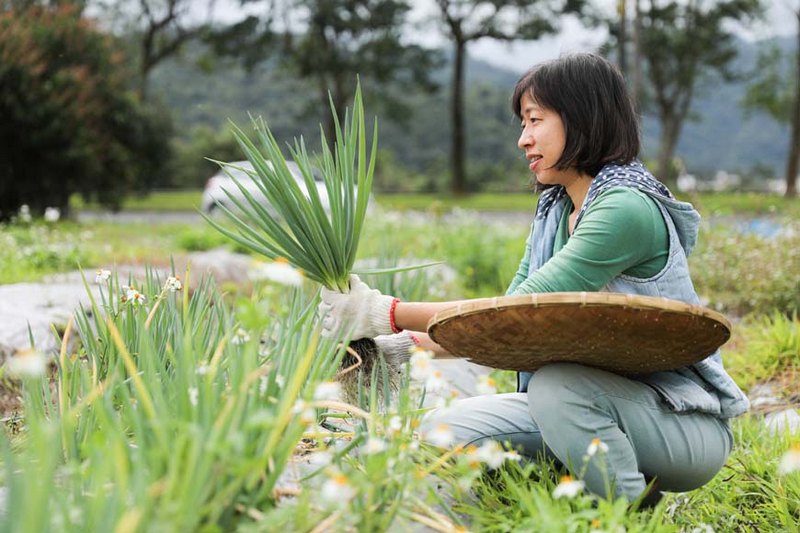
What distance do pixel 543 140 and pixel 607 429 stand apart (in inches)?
30.4

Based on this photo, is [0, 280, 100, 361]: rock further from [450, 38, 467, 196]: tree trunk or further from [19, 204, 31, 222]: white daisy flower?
[450, 38, 467, 196]: tree trunk

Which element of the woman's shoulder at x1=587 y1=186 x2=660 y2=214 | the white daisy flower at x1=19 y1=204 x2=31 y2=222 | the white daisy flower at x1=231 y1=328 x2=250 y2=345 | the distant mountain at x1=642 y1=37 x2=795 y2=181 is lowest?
the distant mountain at x1=642 y1=37 x2=795 y2=181

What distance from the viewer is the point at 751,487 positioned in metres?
2.71

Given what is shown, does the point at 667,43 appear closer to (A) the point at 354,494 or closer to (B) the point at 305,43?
(B) the point at 305,43

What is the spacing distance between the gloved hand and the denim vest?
64 centimetres

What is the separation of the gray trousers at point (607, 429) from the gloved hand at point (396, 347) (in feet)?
1.03

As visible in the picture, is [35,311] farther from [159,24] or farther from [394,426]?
[159,24]

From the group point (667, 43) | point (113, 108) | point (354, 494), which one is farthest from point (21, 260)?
point (667, 43)

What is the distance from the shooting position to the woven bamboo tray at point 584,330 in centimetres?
185

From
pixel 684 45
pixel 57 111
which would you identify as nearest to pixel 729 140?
pixel 684 45

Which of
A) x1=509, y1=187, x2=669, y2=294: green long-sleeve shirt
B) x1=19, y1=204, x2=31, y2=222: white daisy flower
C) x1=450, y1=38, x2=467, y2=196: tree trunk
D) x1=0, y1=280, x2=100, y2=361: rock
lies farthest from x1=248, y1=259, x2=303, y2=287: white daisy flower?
x1=450, y1=38, x2=467, y2=196: tree trunk

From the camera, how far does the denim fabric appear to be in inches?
87.8

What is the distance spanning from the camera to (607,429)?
211 cm

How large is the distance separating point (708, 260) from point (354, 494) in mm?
4900
